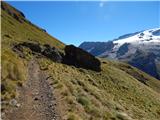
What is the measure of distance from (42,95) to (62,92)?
94.7 inches

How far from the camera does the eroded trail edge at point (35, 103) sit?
2112cm

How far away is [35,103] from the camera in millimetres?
24094

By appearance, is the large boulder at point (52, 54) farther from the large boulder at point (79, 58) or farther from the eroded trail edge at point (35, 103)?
the eroded trail edge at point (35, 103)

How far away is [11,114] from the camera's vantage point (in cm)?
2102

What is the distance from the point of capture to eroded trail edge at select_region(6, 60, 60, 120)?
2112 cm

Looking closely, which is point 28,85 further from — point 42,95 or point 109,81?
point 109,81

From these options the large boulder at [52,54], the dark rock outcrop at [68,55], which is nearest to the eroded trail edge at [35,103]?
the large boulder at [52,54]

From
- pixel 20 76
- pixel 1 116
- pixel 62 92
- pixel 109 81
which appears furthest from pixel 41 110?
pixel 109 81

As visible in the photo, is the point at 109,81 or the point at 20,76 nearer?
the point at 20,76

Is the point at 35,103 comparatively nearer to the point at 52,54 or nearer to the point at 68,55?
the point at 52,54

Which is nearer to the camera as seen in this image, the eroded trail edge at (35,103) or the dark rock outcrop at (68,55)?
the eroded trail edge at (35,103)

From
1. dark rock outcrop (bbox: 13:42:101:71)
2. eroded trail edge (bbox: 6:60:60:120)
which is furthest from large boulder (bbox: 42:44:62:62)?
eroded trail edge (bbox: 6:60:60:120)

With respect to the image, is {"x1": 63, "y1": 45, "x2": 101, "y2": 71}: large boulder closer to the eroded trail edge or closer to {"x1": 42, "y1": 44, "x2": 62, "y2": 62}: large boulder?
{"x1": 42, "y1": 44, "x2": 62, "y2": 62}: large boulder

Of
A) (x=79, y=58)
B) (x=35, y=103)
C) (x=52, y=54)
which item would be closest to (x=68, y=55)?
(x=79, y=58)
